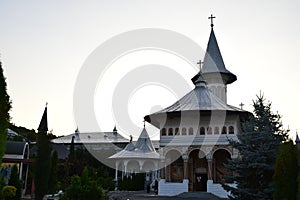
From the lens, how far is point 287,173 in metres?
9.67

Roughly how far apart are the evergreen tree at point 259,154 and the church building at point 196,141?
969 cm

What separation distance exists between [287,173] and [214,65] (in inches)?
933

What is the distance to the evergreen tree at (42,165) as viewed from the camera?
15352mm

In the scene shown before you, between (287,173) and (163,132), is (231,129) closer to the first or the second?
(163,132)

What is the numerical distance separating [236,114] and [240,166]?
11.0 m

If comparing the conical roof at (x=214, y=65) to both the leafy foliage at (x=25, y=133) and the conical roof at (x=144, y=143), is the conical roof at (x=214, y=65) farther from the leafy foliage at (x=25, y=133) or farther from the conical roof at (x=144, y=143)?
the leafy foliage at (x=25, y=133)

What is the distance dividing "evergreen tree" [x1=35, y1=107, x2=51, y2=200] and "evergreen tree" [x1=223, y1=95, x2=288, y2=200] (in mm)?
8459

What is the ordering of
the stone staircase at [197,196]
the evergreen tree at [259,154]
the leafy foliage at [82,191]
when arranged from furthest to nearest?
the stone staircase at [197,196]
the evergreen tree at [259,154]
the leafy foliage at [82,191]

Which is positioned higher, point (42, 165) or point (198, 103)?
point (198, 103)

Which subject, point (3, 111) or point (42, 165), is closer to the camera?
point (3, 111)

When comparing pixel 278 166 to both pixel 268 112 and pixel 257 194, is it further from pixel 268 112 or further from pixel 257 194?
pixel 268 112

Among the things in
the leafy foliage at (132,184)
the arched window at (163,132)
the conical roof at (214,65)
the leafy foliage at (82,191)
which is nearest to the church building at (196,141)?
the arched window at (163,132)

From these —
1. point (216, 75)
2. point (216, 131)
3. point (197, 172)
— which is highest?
point (216, 75)

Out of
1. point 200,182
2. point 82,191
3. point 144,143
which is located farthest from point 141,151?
point 82,191
